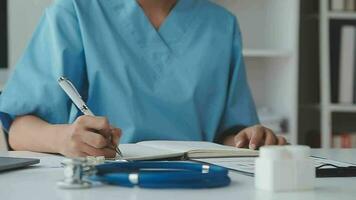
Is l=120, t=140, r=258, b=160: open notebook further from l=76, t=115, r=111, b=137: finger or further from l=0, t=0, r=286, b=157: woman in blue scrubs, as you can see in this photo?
l=0, t=0, r=286, b=157: woman in blue scrubs

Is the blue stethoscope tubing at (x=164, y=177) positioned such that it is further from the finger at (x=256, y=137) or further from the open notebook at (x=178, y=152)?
the finger at (x=256, y=137)

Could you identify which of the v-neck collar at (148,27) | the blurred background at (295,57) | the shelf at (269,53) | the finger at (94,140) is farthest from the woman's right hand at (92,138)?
the shelf at (269,53)

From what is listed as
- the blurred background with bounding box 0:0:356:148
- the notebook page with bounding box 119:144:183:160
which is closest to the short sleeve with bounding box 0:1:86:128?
the notebook page with bounding box 119:144:183:160

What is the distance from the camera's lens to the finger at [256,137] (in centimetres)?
104

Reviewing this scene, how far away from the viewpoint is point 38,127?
106 centimetres

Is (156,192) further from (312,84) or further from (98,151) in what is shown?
(312,84)

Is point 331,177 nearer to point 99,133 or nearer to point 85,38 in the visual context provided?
point 99,133

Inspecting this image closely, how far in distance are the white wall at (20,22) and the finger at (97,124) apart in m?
1.20

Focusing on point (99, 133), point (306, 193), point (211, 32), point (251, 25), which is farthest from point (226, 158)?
point (251, 25)

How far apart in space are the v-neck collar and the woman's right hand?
0.42m

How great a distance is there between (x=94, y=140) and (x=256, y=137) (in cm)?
33

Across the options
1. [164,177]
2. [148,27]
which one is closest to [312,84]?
[148,27]

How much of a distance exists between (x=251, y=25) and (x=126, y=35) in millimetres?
1129

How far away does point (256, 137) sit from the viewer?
1060mm
